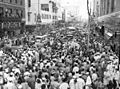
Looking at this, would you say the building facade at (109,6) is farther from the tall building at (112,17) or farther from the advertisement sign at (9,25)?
the advertisement sign at (9,25)

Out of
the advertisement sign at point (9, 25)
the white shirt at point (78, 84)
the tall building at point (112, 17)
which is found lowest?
the white shirt at point (78, 84)

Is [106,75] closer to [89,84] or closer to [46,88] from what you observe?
[89,84]

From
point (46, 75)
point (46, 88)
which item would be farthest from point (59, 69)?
point (46, 88)

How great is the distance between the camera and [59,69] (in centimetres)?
1241

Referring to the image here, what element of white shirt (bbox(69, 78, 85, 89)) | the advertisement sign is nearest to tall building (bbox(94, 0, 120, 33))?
white shirt (bbox(69, 78, 85, 89))

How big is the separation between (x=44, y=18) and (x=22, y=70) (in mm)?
58971

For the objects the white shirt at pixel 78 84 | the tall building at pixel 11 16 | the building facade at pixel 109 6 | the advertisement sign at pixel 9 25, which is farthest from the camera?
the tall building at pixel 11 16

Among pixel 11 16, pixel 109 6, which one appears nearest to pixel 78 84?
pixel 11 16

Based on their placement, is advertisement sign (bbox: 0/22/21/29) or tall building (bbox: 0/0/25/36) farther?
tall building (bbox: 0/0/25/36)

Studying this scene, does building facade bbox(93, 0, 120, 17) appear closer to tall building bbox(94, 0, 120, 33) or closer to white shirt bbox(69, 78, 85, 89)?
tall building bbox(94, 0, 120, 33)

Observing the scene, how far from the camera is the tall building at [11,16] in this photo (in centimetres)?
3688

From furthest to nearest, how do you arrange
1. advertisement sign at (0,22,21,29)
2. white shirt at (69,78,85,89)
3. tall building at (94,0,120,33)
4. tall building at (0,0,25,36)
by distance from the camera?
tall building at (0,0,25,36), advertisement sign at (0,22,21,29), tall building at (94,0,120,33), white shirt at (69,78,85,89)

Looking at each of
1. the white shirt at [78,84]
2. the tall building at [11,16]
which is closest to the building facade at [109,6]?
the tall building at [11,16]

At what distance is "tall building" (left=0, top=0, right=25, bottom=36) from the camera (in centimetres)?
3688
